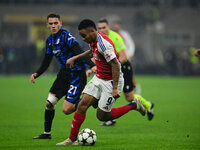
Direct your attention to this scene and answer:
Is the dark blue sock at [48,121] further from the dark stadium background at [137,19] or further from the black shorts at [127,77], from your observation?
the dark stadium background at [137,19]

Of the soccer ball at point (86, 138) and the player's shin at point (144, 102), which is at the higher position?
the player's shin at point (144, 102)

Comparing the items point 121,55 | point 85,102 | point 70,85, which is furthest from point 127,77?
point 85,102

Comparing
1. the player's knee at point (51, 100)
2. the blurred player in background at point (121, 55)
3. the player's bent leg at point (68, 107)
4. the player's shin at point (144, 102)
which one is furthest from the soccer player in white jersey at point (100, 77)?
the blurred player in background at point (121, 55)

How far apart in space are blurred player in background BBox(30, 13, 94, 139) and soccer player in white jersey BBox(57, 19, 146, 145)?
27.7 inches

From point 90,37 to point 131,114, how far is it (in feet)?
19.4

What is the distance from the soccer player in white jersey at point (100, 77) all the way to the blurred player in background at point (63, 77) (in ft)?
2.31

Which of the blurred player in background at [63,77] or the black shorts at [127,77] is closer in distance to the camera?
the blurred player in background at [63,77]

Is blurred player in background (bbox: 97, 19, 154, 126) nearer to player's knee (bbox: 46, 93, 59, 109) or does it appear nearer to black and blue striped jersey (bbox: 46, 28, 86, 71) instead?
black and blue striped jersey (bbox: 46, 28, 86, 71)

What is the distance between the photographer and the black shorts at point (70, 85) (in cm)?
848

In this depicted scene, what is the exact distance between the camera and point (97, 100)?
793 cm

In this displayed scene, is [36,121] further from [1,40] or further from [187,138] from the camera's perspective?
[1,40]

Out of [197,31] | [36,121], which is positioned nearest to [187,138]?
[36,121]

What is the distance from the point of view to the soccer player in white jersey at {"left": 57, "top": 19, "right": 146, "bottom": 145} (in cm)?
745

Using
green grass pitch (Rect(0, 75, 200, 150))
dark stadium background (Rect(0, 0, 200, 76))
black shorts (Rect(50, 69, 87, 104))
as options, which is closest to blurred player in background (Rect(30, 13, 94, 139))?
black shorts (Rect(50, 69, 87, 104))
